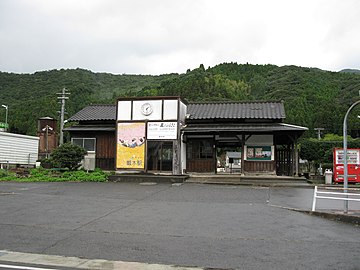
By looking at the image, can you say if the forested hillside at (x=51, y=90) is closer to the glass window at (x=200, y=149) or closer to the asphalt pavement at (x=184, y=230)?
the glass window at (x=200, y=149)

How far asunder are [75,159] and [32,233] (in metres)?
13.1

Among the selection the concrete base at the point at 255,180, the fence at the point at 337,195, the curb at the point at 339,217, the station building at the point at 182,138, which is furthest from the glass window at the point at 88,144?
the curb at the point at 339,217

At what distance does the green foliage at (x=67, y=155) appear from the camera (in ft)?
66.3

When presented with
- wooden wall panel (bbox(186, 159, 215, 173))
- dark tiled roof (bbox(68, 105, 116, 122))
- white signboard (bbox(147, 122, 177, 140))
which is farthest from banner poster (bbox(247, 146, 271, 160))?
dark tiled roof (bbox(68, 105, 116, 122))

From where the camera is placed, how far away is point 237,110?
2289 centimetres

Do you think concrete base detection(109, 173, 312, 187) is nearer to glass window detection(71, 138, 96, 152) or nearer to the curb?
glass window detection(71, 138, 96, 152)

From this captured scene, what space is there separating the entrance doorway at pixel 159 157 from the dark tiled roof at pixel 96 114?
4.13 m

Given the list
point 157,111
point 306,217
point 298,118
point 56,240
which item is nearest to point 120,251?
point 56,240

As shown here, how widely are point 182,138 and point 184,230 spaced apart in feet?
42.9

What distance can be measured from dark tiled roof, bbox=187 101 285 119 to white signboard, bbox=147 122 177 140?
8.41 ft

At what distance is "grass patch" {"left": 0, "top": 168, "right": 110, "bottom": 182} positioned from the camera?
744 inches

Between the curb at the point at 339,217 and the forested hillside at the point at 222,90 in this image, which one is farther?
the forested hillside at the point at 222,90

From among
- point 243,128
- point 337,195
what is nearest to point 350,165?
point 243,128

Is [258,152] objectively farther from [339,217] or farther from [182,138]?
[339,217]
